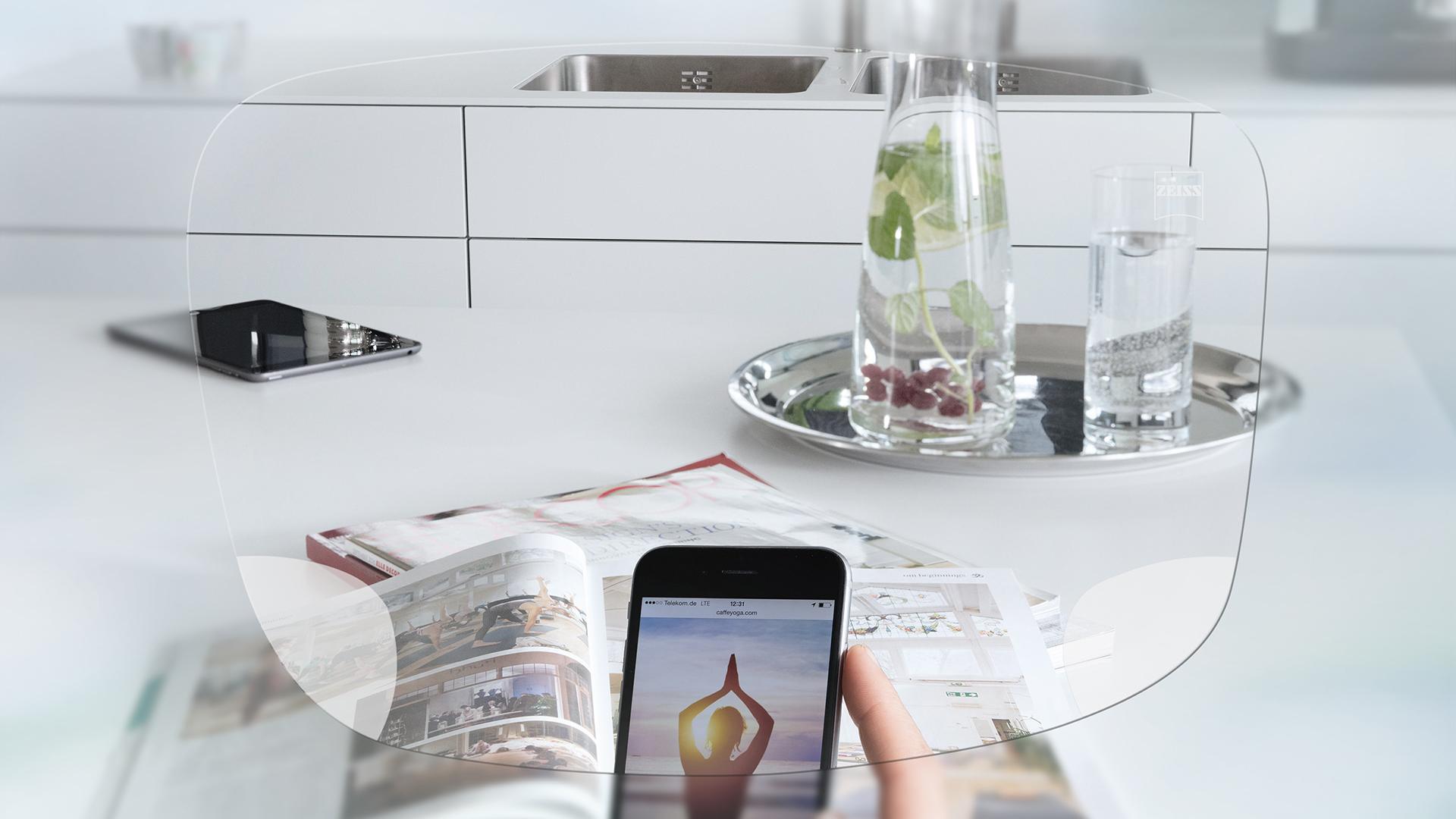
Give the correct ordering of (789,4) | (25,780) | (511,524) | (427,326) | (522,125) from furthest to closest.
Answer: (789,4) < (522,125) < (427,326) < (511,524) < (25,780)

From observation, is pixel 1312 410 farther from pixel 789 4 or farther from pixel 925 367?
pixel 789 4

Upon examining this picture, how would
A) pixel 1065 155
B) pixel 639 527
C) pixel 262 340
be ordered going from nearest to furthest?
pixel 639 527 < pixel 262 340 < pixel 1065 155

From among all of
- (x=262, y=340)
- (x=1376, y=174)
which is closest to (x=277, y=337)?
(x=262, y=340)

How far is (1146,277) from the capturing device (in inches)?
23.2

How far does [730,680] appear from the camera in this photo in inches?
15.4

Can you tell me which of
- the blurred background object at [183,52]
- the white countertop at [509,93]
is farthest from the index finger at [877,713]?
the white countertop at [509,93]

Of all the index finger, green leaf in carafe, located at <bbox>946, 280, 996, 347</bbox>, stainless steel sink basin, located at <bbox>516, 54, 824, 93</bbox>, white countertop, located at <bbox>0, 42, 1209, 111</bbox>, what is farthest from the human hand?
stainless steel sink basin, located at <bbox>516, 54, 824, 93</bbox>

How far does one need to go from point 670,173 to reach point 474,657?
1.46m

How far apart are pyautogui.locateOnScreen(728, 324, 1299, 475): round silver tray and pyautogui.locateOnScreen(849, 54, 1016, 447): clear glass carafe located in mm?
25

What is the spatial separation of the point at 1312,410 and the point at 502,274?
62.3 inches

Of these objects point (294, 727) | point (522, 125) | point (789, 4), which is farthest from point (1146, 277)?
point (789, 4)

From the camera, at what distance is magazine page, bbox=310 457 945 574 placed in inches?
20.7

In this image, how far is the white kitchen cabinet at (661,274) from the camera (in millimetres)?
1844

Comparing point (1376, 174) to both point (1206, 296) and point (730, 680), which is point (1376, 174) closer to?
point (730, 680)
